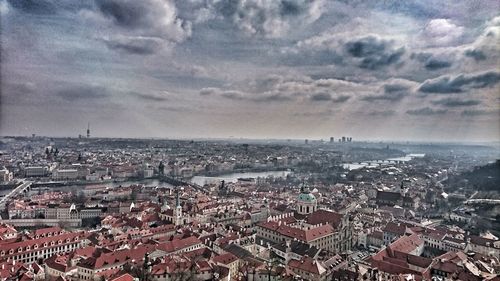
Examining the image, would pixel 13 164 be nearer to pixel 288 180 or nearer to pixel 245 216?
pixel 288 180

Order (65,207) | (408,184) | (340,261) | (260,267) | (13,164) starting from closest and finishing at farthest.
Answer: (260,267) < (340,261) < (65,207) < (408,184) < (13,164)

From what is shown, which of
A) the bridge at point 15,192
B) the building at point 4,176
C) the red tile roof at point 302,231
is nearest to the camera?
the red tile roof at point 302,231

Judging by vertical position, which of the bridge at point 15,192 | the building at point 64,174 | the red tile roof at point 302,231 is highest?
the red tile roof at point 302,231

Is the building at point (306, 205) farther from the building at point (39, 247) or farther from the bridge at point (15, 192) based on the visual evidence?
the bridge at point (15, 192)

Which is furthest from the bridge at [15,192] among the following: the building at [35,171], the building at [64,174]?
the building at [35,171]

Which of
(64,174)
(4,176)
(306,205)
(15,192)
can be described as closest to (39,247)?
(306,205)

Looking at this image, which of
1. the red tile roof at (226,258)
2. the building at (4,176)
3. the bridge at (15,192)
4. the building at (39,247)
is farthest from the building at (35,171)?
the red tile roof at (226,258)

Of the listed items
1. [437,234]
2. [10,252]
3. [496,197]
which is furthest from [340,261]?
[496,197]

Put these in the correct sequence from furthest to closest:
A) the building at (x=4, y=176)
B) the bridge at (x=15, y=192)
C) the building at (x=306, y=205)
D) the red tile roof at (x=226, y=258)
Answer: the building at (x=4, y=176) < the bridge at (x=15, y=192) < the building at (x=306, y=205) < the red tile roof at (x=226, y=258)

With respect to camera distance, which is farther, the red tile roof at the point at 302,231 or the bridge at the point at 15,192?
the bridge at the point at 15,192

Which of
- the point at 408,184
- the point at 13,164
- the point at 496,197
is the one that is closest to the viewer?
the point at 496,197

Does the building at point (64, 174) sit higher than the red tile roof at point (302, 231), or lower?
lower
